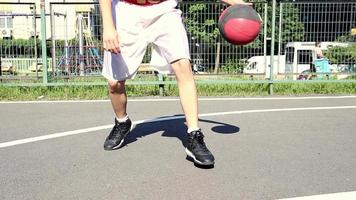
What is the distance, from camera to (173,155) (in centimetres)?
389

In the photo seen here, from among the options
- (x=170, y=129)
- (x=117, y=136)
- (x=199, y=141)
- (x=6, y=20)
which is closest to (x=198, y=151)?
(x=199, y=141)

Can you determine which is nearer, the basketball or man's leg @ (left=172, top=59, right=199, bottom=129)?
man's leg @ (left=172, top=59, right=199, bottom=129)

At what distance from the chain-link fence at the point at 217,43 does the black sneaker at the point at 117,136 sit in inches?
168

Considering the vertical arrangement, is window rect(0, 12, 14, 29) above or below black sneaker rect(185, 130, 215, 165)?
above

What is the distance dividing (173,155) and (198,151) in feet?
1.37

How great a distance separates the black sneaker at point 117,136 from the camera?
13.5ft

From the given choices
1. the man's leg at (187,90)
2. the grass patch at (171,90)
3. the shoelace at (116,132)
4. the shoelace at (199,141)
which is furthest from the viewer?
the grass patch at (171,90)

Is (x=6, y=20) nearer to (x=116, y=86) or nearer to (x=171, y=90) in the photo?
(x=171, y=90)

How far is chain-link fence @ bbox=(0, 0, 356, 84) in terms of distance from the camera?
8.51m

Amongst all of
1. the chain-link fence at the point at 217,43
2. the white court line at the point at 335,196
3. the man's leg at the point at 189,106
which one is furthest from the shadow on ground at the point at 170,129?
the chain-link fence at the point at 217,43

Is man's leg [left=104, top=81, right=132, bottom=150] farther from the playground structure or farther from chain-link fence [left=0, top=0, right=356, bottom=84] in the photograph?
the playground structure

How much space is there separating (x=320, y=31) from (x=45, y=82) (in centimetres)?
547

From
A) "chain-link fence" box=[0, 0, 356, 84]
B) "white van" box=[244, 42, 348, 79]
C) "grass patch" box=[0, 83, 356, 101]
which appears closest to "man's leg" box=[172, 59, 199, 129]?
"grass patch" box=[0, 83, 356, 101]

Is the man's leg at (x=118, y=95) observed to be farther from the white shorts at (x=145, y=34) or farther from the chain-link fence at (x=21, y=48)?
the chain-link fence at (x=21, y=48)
